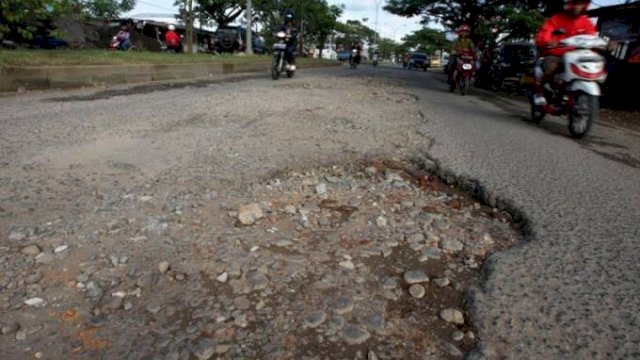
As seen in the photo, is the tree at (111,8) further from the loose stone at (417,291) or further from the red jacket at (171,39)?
the loose stone at (417,291)

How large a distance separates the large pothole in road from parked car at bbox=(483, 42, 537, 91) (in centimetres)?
1117

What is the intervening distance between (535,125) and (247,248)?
4.88m

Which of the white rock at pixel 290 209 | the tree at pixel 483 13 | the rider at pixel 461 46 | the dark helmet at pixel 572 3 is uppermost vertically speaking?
the tree at pixel 483 13

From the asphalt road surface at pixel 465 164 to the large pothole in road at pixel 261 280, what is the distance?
0.17 meters

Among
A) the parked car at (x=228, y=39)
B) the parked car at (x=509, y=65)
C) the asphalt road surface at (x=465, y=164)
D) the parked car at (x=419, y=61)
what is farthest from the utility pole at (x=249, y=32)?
the parked car at (x=419, y=61)

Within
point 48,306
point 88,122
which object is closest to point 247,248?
point 48,306

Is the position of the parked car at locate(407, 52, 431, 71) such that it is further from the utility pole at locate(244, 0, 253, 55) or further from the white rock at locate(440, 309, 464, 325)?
the white rock at locate(440, 309, 464, 325)

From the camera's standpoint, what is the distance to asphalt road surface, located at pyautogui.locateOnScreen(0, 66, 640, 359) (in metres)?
1.39

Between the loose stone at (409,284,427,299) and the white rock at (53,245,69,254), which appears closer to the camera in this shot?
the loose stone at (409,284,427,299)

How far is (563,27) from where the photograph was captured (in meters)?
5.21

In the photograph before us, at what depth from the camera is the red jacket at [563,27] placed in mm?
5109

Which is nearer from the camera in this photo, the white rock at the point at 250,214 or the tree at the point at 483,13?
the white rock at the point at 250,214

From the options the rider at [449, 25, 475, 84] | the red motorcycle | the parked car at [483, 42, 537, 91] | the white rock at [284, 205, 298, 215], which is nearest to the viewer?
the white rock at [284, 205, 298, 215]

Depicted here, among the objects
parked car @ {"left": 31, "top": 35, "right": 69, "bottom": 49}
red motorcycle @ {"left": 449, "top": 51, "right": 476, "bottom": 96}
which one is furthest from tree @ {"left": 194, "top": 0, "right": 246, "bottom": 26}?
red motorcycle @ {"left": 449, "top": 51, "right": 476, "bottom": 96}
